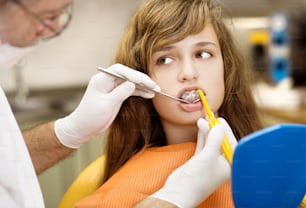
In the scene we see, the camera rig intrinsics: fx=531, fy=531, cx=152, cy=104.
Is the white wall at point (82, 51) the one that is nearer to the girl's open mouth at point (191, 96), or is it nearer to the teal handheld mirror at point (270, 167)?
the girl's open mouth at point (191, 96)

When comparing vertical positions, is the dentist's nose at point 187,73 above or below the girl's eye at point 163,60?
below

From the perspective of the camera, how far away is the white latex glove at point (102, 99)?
2.56 feet

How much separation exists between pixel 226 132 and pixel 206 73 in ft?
0.36

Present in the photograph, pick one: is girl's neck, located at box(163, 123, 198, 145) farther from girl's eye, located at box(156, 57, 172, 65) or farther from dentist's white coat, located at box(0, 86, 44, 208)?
dentist's white coat, located at box(0, 86, 44, 208)

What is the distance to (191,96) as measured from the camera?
0.80 m

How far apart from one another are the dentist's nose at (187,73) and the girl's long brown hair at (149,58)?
42 mm

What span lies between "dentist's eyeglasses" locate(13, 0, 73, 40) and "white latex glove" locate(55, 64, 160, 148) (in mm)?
108

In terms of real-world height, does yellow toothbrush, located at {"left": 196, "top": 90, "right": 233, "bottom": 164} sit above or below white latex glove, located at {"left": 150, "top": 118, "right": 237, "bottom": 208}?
above

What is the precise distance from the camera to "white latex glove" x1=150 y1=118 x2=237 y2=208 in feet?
2.33

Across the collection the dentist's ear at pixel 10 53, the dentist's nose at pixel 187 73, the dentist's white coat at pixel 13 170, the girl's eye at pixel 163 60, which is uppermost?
the dentist's ear at pixel 10 53

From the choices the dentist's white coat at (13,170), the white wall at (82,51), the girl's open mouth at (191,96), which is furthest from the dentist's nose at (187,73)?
the dentist's white coat at (13,170)

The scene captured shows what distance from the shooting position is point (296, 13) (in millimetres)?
966

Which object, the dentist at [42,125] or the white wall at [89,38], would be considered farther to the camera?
the white wall at [89,38]

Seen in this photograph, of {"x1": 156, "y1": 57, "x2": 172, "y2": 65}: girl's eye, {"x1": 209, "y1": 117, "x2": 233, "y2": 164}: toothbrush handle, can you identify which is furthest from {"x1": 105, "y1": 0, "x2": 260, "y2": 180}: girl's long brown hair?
{"x1": 209, "y1": 117, "x2": 233, "y2": 164}: toothbrush handle
